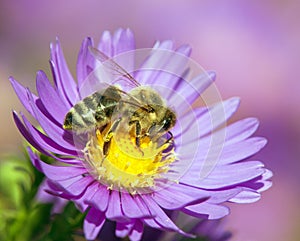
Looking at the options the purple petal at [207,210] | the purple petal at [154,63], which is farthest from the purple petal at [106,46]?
the purple petal at [207,210]

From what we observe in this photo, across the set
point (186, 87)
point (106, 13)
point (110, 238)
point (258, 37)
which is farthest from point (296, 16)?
point (110, 238)

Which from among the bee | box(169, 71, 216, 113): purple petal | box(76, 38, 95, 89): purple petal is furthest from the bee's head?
box(76, 38, 95, 89): purple petal

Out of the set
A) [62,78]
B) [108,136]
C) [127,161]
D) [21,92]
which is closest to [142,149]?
[127,161]

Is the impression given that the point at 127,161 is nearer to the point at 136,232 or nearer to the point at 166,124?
the point at 166,124

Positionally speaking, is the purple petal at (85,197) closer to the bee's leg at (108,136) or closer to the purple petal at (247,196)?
the bee's leg at (108,136)

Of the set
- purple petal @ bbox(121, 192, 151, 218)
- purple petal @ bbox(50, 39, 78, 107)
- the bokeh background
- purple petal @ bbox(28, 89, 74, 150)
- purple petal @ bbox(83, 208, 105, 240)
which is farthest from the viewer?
the bokeh background

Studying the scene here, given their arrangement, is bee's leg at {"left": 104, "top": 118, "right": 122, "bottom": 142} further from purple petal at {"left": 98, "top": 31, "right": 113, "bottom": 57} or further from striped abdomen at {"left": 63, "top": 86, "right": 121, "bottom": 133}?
purple petal at {"left": 98, "top": 31, "right": 113, "bottom": 57}

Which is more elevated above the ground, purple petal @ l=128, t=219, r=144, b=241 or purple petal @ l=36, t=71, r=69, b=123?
purple petal @ l=36, t=71, r=69, b=123
